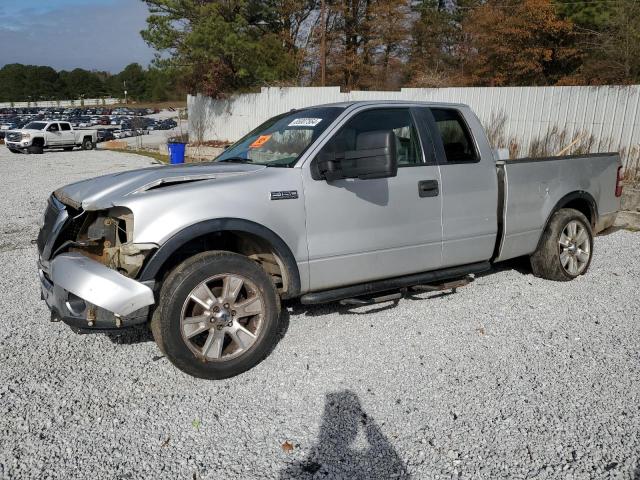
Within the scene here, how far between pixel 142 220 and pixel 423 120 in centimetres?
255

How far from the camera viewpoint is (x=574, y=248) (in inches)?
227

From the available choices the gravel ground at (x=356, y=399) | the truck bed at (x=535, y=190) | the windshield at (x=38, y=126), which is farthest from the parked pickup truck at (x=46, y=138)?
the truck bed at (x=535, y=190)

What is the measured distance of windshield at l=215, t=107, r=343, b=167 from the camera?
4219 millimetres

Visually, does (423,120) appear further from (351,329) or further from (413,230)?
(351,329)

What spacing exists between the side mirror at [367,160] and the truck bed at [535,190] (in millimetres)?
1697

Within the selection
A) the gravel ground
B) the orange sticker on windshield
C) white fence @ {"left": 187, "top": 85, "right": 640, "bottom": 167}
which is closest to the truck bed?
the gravel ground

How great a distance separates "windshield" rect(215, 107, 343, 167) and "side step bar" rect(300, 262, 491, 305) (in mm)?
1021

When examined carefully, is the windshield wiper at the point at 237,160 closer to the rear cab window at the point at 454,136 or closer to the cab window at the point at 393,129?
the cab window at the point at 393,129

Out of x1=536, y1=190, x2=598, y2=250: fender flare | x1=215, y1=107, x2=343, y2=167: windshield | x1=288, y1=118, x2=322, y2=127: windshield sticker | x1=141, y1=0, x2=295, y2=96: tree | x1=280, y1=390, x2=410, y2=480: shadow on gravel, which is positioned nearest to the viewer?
x1=280, y1=390, x2=410, y2=480: shadow on gravel

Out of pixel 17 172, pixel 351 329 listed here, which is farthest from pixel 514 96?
pixel 17 172

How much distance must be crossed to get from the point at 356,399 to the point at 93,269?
6.07ft

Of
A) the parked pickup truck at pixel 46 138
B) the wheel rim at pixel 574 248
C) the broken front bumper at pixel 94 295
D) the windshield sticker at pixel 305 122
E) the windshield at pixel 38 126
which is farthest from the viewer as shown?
the windshield at pixel 38 126

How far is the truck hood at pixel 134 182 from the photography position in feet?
11.9

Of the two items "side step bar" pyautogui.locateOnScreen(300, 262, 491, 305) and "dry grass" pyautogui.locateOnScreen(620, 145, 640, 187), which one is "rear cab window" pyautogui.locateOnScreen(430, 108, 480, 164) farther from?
"dry grass" pyautogui.locateOnScreen(620, 145, 640, 187)
